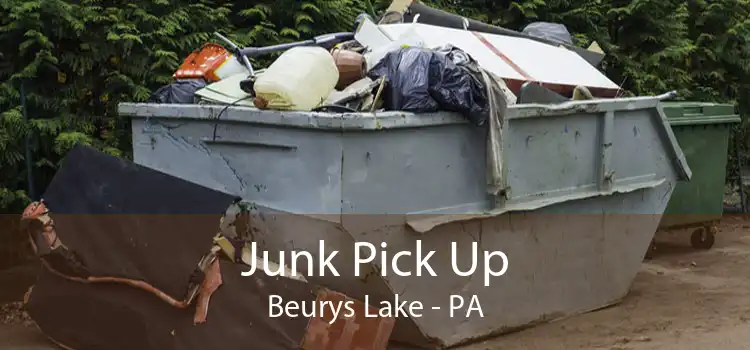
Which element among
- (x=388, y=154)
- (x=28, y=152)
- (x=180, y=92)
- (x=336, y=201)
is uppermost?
(x=180, y=92)

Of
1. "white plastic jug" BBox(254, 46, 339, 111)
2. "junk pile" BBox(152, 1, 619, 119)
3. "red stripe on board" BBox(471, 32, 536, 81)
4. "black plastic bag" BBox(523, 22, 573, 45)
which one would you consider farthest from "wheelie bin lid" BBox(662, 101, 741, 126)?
"white plastic jug" BBox(254, 46, 339, 111)

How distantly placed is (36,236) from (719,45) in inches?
326

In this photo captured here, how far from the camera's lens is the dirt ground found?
520cm

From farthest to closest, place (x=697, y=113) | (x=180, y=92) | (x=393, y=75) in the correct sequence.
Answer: (x=697, y=113) → (x=180, y=92) → (x=393, y=75)

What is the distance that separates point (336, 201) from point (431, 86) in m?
0.87

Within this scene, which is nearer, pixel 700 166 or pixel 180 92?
pixel 180 92

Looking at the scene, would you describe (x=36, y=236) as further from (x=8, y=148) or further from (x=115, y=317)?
(x=8, y=148)

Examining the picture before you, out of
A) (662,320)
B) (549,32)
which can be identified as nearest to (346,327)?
(662,320)

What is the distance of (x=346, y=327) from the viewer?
167 inches

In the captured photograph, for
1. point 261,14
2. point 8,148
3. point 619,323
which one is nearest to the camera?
point 619,323

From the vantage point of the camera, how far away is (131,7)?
6.60 m

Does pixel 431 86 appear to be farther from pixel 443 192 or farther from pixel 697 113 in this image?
pixel 697 113

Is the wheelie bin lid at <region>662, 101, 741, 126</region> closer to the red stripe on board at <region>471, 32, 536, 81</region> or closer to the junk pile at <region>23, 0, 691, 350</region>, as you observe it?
the junk pile at <region>23, 0, 691, 350</region>

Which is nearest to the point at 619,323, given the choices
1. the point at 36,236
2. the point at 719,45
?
the point at 36,236
